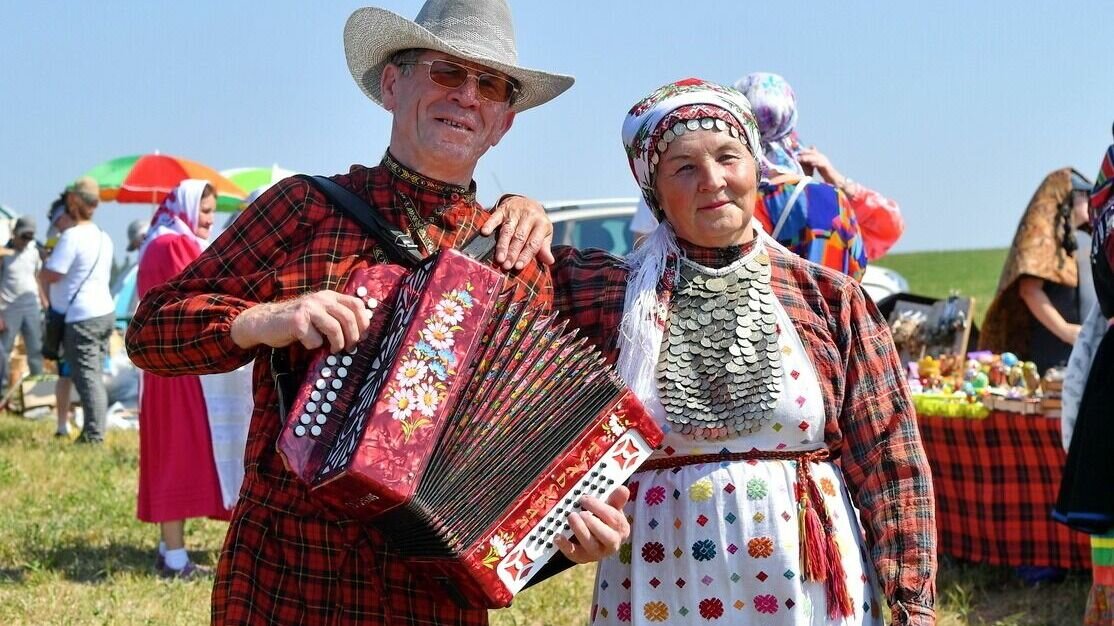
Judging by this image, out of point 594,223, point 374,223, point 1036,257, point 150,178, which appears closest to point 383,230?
point 374,223

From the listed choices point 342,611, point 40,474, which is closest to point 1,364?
point 40,474

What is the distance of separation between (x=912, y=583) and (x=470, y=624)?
89cm

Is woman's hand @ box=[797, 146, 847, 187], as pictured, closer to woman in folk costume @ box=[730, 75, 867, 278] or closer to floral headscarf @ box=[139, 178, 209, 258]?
woman in folk costume @ box=[730, 75, 867, 278]

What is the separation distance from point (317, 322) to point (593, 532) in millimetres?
618

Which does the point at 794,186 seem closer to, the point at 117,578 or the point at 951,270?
the point at 117,578

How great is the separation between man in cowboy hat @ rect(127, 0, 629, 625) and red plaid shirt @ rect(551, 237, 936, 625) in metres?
0.17

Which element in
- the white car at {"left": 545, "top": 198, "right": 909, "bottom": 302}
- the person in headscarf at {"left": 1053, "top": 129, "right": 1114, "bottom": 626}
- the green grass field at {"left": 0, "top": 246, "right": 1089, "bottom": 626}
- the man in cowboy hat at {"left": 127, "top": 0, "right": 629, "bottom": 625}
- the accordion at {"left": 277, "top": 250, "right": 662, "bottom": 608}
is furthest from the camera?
the white car at {"left": 545, "top": 198, "right": 909, "bottom": 302}

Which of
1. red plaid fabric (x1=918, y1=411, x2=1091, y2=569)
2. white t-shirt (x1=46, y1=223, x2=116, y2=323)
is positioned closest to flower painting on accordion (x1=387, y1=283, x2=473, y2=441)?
red plaid fabric (x1=918, y1=411, x2=1091, y2=569)

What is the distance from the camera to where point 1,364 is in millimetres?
12492

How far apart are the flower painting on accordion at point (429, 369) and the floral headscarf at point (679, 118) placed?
0.64 meters

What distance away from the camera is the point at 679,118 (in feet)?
8.71

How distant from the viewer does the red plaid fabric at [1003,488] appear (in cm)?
550

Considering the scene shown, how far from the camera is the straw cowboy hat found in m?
2.54

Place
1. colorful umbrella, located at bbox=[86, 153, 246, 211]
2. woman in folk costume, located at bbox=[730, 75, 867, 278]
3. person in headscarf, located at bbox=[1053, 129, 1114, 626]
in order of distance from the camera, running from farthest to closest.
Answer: colorful umbrella, located at bbox=[86, 153, 246, 211]
woman in folk costume, located at bbox=[730, 75, 867, 278]
person in headscarf, located at bbox=[1053, 129, 1114, 626]
